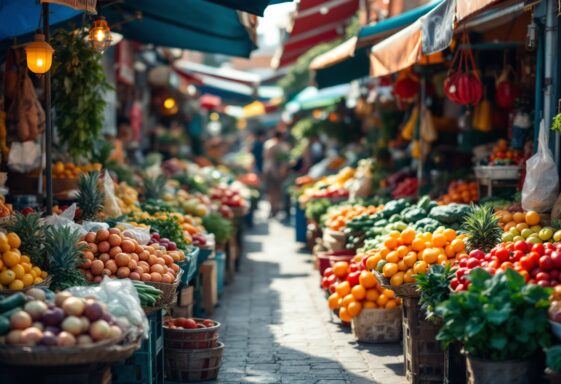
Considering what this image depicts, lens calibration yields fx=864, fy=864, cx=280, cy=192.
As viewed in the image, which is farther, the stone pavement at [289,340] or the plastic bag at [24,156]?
the plastic bag at [24,156]

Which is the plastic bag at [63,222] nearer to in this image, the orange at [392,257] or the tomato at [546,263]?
the orange at [392,257]

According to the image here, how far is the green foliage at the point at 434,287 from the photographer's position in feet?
20.4

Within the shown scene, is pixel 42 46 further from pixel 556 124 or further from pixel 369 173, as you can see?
pixel 369 173

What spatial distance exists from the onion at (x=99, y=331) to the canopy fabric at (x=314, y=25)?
12.4 meters

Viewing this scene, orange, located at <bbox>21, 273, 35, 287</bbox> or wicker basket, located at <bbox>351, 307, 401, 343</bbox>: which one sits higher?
orange, located at <bbox>21, 273, 35, 287</bbox>

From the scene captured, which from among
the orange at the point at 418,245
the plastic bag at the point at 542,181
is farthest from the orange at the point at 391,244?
the plastic bag at the point at 542,181

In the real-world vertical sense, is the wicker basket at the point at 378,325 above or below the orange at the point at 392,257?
below

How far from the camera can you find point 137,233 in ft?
24.7

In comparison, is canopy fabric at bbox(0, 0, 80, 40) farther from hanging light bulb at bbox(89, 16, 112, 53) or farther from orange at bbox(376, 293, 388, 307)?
orange at bbox(376, 293, 388, 307)

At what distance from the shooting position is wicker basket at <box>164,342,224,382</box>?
23.3 ft

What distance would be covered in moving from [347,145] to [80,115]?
1189 cm

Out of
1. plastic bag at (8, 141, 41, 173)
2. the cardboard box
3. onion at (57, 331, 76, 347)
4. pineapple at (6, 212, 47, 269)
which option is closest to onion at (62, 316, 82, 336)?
onion at (57, 331, 76, 347)

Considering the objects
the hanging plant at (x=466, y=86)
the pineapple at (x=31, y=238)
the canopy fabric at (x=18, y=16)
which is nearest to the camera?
the pineapple at (x=31, y=238)

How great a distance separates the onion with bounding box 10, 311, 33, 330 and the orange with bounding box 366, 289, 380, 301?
439cm
